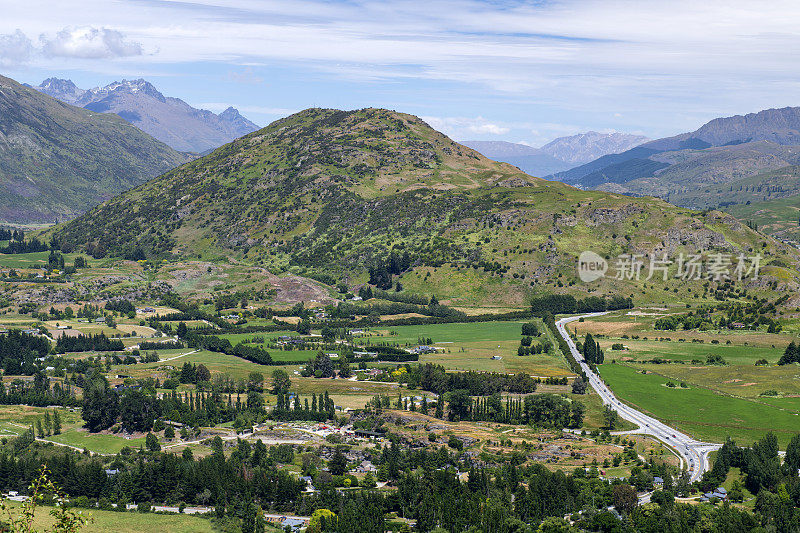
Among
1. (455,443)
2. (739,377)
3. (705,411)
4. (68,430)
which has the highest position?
(739,377)

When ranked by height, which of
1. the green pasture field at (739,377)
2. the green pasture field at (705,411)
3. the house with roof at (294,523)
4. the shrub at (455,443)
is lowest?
the house with roof at (294,523)

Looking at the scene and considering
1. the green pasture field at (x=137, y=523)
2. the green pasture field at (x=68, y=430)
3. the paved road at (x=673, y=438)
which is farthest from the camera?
the green pasture field at (x=68, y=430)

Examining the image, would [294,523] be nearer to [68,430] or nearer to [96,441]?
[96,441]

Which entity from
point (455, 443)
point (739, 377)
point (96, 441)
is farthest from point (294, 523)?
point (739, 377)

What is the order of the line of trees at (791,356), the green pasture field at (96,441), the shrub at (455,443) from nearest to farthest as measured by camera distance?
the shrub at (455,443)
the green pasture field at (96,441)
the line of trees at (791,356)

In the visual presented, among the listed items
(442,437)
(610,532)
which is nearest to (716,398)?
(442,437)

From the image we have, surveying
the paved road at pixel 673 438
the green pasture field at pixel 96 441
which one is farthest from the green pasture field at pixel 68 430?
the paved road at pixel 673 438

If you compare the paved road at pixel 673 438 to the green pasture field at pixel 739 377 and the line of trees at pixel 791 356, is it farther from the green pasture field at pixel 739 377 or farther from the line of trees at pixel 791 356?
the line of trees at pixel 791 356

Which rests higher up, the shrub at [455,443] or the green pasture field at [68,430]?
the shrub at [455,443]
